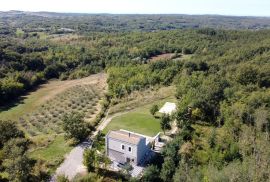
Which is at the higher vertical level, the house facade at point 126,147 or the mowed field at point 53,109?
the house facade at point 126,147

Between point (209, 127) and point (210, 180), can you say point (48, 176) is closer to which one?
point (210, 180)

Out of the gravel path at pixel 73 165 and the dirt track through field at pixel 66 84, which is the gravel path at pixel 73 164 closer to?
the gravel path at pixel 73 165

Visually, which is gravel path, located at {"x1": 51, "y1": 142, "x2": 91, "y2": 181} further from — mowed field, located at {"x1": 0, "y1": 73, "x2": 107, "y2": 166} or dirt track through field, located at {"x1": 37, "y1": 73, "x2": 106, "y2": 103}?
dirt track through field, located at {"x1": 37, "y1": 73, "x2": 106, "y2": 103}

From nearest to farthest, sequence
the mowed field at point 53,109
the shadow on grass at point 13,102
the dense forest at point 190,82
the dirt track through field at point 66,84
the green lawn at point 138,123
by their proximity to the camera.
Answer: the dense forest at point 190,82, the mowed field at point 53,109, the green lawn at point 138,123, the shadow on grass at point 13,102, the dirt track through field at point 66,84

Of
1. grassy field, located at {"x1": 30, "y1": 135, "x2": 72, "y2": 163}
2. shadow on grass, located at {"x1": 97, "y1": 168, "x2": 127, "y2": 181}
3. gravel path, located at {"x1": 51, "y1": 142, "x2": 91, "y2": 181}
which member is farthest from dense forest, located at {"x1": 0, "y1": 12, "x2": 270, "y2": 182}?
gravel path, located at {"x1": 51, "y1": 142, "x2": 91, "y2": 181}

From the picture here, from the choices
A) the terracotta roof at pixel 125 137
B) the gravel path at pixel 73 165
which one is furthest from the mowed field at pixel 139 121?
the gravel path at pixel 73 165

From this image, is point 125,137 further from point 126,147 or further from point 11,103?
point 11,103

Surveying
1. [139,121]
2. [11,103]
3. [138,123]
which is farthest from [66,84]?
[138,123]
